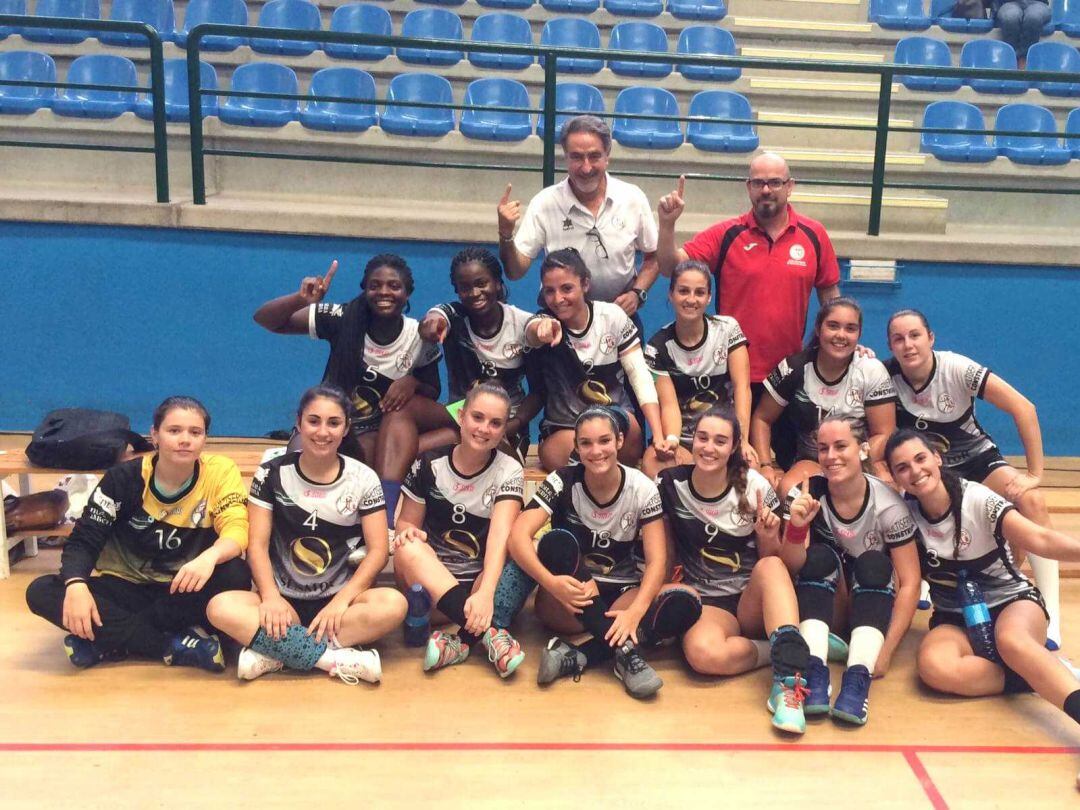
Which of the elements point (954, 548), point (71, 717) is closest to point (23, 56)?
point (71, 717)

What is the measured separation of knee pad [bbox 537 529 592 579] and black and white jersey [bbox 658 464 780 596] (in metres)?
0.42

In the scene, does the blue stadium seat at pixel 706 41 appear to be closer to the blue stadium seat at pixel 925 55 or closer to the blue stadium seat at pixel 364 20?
the blue stadium seat at pixel 925 55

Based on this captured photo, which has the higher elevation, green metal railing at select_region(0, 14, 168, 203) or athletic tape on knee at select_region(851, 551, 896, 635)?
green metal railing at select_region(0, 14, 168, 203)

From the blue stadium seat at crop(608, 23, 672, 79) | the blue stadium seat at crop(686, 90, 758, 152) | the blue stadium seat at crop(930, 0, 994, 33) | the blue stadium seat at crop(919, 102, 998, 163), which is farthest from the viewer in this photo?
the blue stadium seat at crop(930, 0, 994, 33)

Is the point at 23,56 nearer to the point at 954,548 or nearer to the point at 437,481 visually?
the point at 437,481

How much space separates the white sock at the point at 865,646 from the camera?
12.7 feet

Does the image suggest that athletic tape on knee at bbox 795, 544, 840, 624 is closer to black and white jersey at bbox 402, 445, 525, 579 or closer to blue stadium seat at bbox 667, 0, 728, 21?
black and white jersey at bbox 402, 445, 525, 579

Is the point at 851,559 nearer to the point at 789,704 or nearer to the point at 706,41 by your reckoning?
the point at 789,704

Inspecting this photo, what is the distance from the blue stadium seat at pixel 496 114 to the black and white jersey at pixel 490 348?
2953 millimetres

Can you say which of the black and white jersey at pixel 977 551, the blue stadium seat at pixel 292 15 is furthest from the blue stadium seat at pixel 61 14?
the black and white jersey at pixel 977 551

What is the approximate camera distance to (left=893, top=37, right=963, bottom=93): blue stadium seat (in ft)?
29.8

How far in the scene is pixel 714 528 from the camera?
13.6 ft

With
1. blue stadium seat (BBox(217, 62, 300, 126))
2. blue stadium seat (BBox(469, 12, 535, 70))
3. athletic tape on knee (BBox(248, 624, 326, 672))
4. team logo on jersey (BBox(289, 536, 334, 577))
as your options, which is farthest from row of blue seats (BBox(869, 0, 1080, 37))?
athletic tape on knee (BBox(248, 624, 326, 672))

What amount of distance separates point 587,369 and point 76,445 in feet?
7.27
